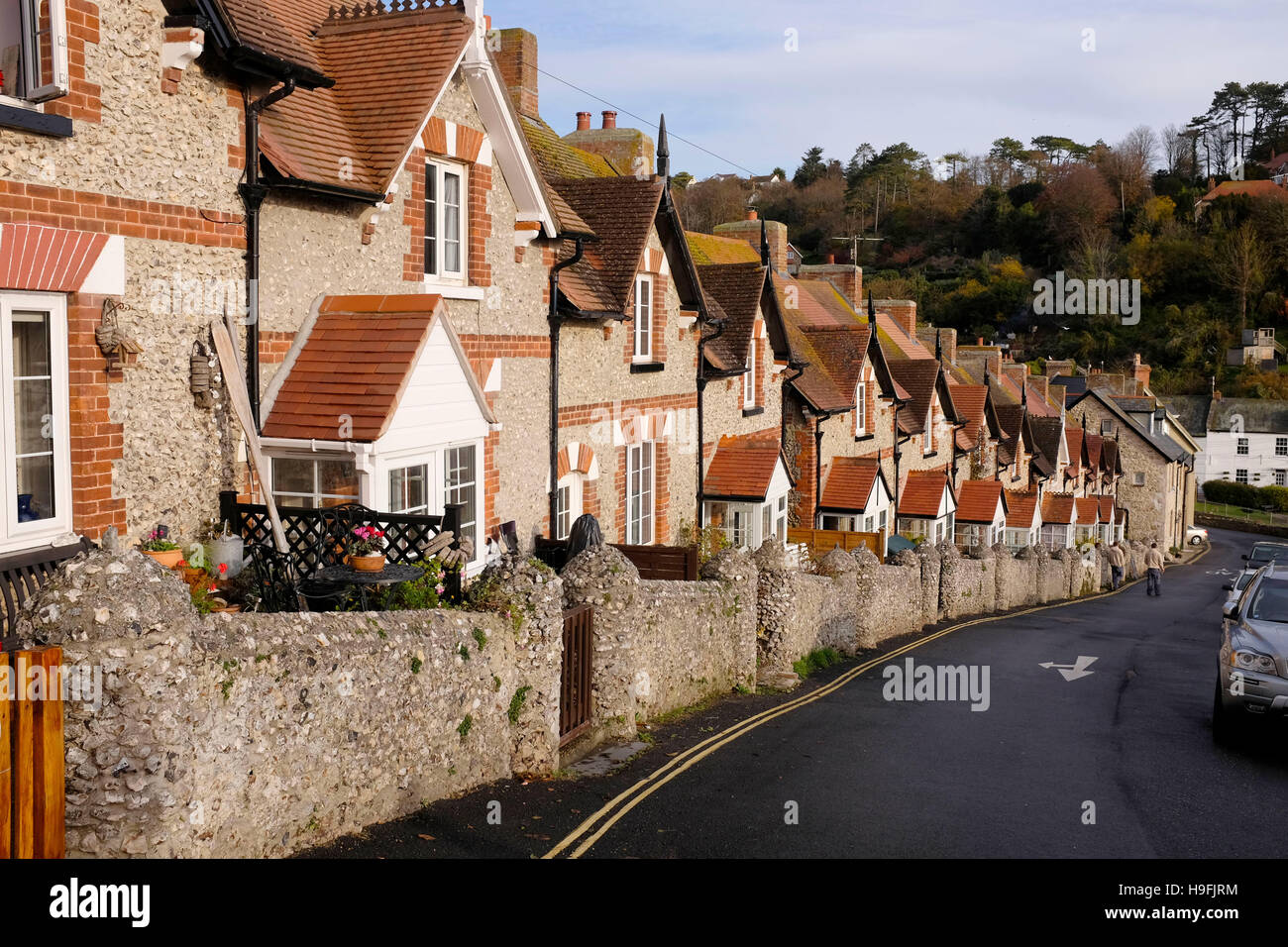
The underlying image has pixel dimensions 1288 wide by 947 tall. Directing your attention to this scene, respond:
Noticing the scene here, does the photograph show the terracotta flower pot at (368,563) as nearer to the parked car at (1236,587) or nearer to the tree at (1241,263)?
the parked car at (1236,587)

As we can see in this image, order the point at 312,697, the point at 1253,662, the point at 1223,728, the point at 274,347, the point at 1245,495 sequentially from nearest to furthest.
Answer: the point at 312,697 < the point at 274,347 < the point at 1253,662 < the point at 1223,728 < the point at 1245,495

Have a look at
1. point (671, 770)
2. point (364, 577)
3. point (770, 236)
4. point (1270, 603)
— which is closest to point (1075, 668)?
point (1270, 603)

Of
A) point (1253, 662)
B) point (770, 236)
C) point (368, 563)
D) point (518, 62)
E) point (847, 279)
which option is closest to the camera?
point (368, 563)

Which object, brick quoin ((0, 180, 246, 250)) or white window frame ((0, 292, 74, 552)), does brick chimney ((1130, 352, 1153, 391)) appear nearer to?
brick quoin ((0, 180, 246, 250))

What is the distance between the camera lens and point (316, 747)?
21.0 ft

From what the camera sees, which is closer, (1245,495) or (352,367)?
(352,367)

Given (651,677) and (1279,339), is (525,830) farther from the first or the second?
(1279,339)

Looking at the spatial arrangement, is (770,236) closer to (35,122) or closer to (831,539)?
(831,539)

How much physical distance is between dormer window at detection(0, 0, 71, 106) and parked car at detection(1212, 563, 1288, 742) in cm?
1143

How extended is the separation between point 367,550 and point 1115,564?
130 ft

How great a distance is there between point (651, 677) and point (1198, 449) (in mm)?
79805

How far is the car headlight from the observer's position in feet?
34.4

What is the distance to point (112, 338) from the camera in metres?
8.32

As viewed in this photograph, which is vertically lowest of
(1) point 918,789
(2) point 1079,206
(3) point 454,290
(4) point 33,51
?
(1) point 918,789
